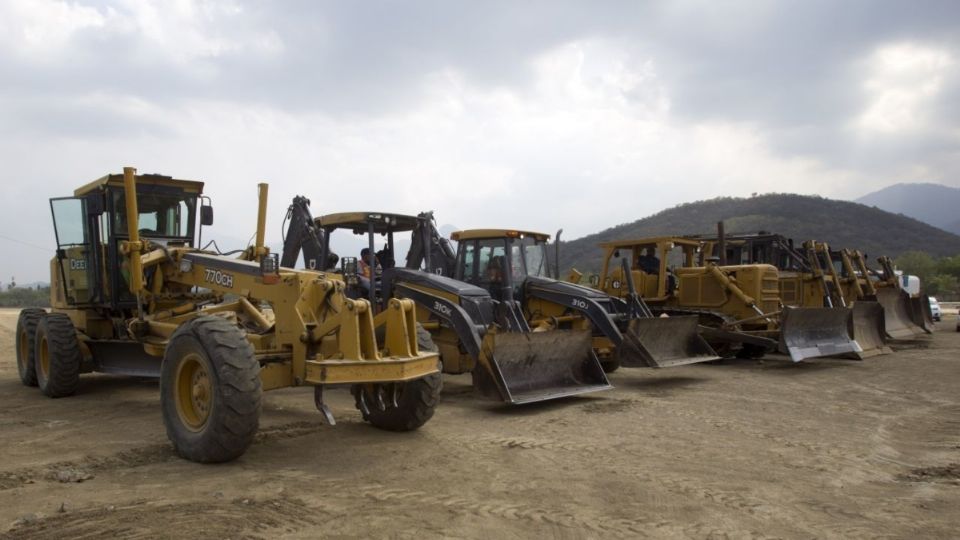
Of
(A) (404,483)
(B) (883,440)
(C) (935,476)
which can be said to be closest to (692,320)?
(B) (883,440)

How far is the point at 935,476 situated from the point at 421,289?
591 cm

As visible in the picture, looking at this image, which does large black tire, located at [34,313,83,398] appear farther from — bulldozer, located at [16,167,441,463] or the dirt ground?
the dirt ground

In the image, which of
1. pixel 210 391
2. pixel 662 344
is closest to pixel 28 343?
pixel 210 391

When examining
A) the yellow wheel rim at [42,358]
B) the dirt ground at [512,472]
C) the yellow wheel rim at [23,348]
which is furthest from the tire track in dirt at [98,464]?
the yellow wheel rim at [23,348]

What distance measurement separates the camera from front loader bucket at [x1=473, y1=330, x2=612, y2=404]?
25.5ft

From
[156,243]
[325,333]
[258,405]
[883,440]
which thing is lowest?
[883,440]

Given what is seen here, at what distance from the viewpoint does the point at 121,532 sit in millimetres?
3818

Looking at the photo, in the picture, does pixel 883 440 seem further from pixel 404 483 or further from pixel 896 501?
pixel 404 483

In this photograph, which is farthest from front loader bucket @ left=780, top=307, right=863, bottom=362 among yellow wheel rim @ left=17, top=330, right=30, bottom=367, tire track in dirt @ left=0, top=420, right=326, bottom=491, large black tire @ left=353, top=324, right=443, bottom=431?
yellow wheel rim @ left=17, top=330, right=30, bottom=367

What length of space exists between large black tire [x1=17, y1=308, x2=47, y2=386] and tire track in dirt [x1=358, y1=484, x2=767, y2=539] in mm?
6922

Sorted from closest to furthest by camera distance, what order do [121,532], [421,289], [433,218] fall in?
1. [121,532]
2. [421,289]
3. [433,218]

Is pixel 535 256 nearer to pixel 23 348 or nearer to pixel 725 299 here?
pixel 725 299

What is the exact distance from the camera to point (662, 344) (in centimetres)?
1042

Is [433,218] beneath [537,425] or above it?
above
